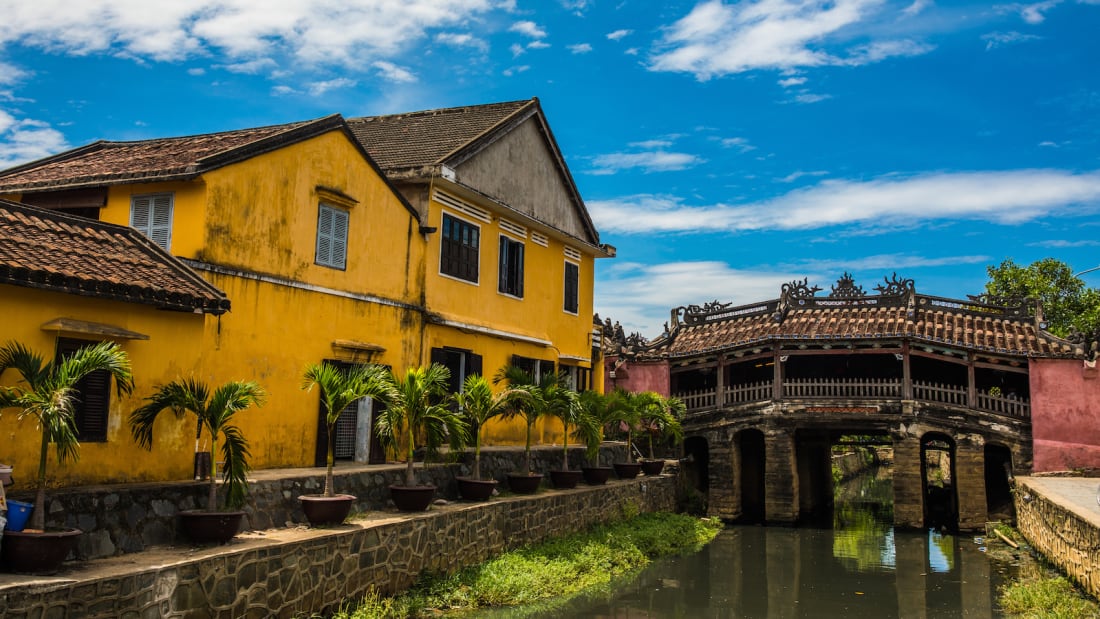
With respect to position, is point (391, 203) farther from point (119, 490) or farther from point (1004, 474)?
point (1004, 474)

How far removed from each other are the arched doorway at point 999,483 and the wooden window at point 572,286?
40.5 feet

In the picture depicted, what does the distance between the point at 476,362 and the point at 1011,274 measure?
29417mm

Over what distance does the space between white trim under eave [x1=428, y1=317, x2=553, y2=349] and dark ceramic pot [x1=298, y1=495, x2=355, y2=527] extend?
214 inches

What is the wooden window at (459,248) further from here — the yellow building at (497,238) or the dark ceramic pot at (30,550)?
the dark ceramic pot at (30,550)

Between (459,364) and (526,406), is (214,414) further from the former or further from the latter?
(459,364)

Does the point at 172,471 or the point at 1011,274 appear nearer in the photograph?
the point at 172,471

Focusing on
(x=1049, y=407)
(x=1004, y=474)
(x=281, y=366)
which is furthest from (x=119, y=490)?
(x=1004, y=474)

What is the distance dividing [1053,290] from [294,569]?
36.1m

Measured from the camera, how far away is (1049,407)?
75.5ft

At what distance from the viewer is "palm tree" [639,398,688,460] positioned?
75.0ft

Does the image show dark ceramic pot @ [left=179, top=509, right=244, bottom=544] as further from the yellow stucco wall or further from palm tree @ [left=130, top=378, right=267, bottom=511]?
the yellow stucco wall

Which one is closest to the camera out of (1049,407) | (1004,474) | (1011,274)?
(1049,407)

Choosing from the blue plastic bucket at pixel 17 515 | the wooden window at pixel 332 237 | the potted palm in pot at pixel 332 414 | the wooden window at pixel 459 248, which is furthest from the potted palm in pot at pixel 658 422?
the blue plastic bucket at pixel 17 515

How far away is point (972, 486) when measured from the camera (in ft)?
76.1
